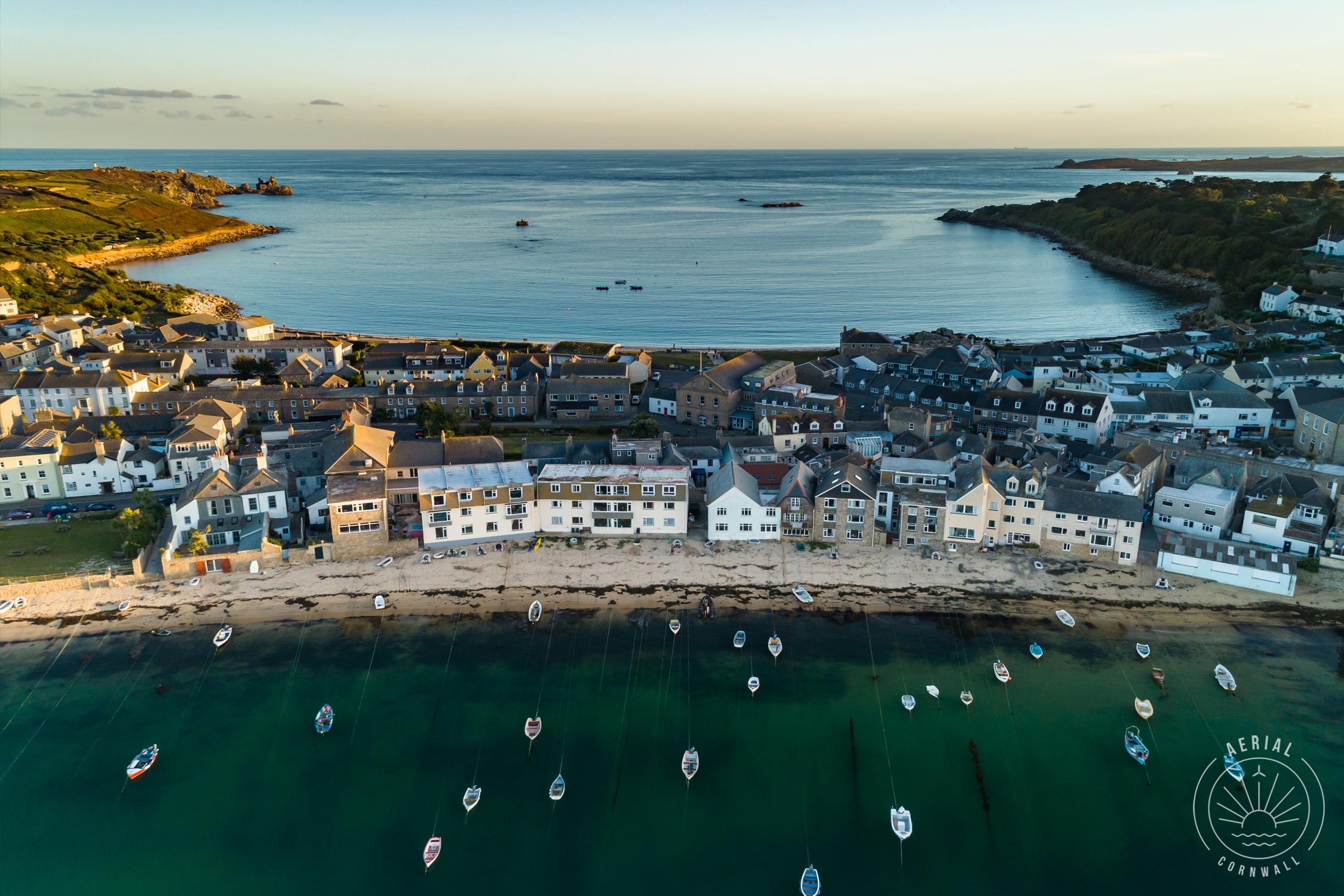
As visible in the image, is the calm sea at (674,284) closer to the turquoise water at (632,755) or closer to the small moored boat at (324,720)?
the turquoise water at (632,755)

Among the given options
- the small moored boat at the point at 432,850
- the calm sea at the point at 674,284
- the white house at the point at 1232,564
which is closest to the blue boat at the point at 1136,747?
the white house at the point at 1232,564

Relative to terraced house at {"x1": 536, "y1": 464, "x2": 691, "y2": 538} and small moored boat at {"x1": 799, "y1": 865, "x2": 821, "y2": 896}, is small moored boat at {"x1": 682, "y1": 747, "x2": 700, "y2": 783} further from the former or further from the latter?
terraced house at {"x1": 536, "y1": 464, "x2": 691, "y2": 538}

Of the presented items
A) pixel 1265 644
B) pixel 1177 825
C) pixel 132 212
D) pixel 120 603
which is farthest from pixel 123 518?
pixel 132 212

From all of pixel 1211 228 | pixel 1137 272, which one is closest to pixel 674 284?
pixel 1137 272

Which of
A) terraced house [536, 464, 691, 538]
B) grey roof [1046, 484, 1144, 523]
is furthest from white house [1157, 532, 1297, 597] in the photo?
terraced house [536, 464, 691, 538]

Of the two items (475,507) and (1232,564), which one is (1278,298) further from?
(475,507)
